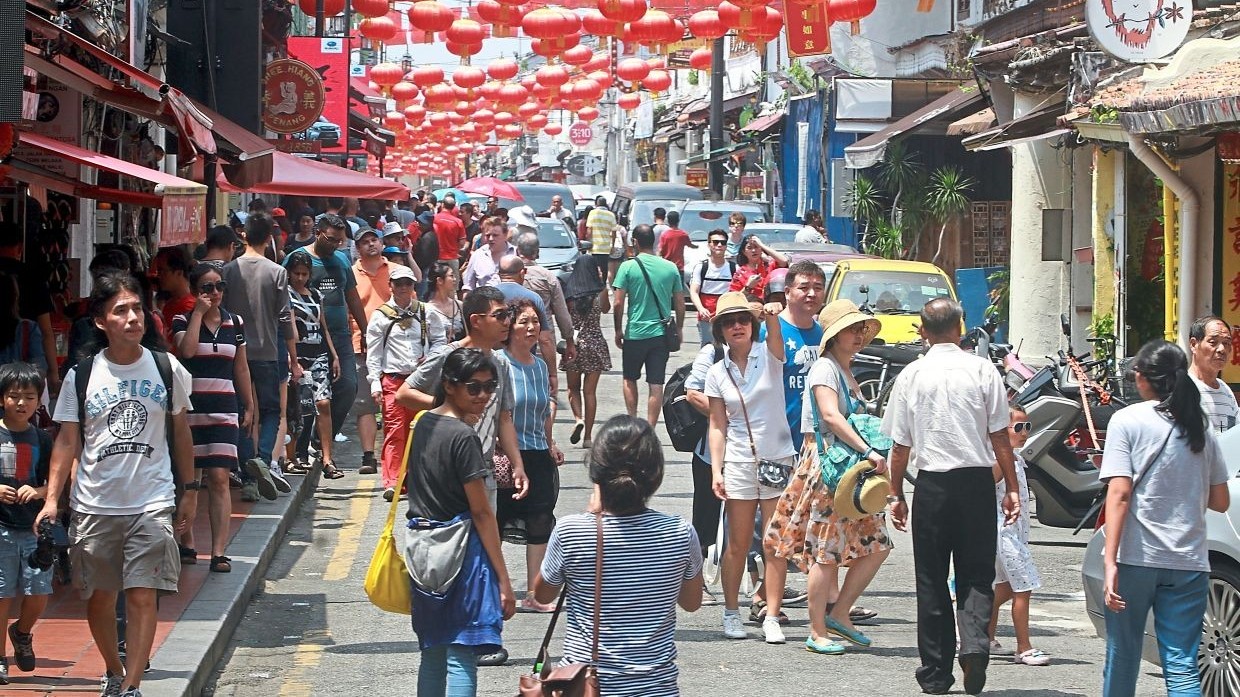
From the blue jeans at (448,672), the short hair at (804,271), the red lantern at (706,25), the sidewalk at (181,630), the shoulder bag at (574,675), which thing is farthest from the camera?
the red lantern at (706,25)

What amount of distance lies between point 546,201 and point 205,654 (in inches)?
1343

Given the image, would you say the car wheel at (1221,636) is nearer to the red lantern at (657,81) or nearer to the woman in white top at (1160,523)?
the woman in white top at (1160,523)

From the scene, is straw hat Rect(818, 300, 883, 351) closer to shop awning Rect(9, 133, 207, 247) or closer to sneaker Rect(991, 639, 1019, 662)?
sneaker Rect(991, 639, 1019, 662)

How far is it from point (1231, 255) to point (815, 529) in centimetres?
864

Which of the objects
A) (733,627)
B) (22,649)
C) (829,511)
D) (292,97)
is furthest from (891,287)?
(22,649)

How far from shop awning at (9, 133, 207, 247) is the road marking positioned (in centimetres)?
221

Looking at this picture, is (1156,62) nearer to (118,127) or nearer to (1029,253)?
(1029,253)

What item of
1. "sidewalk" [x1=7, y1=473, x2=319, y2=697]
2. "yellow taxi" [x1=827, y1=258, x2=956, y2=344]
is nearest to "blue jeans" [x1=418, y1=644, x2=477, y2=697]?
"sidewalk" [x1=7, y1=473, x2=319, y2=697]

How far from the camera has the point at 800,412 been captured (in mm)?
9156

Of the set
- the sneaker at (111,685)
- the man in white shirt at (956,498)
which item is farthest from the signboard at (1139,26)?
the sneaker at (111,685)

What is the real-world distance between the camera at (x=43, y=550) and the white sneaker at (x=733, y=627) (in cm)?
334

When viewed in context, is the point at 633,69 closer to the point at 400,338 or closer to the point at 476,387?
the point at 400,338

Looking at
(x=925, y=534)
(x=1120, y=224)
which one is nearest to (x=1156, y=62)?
(x=1120, y=224)

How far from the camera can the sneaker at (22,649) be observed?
7289 mm
